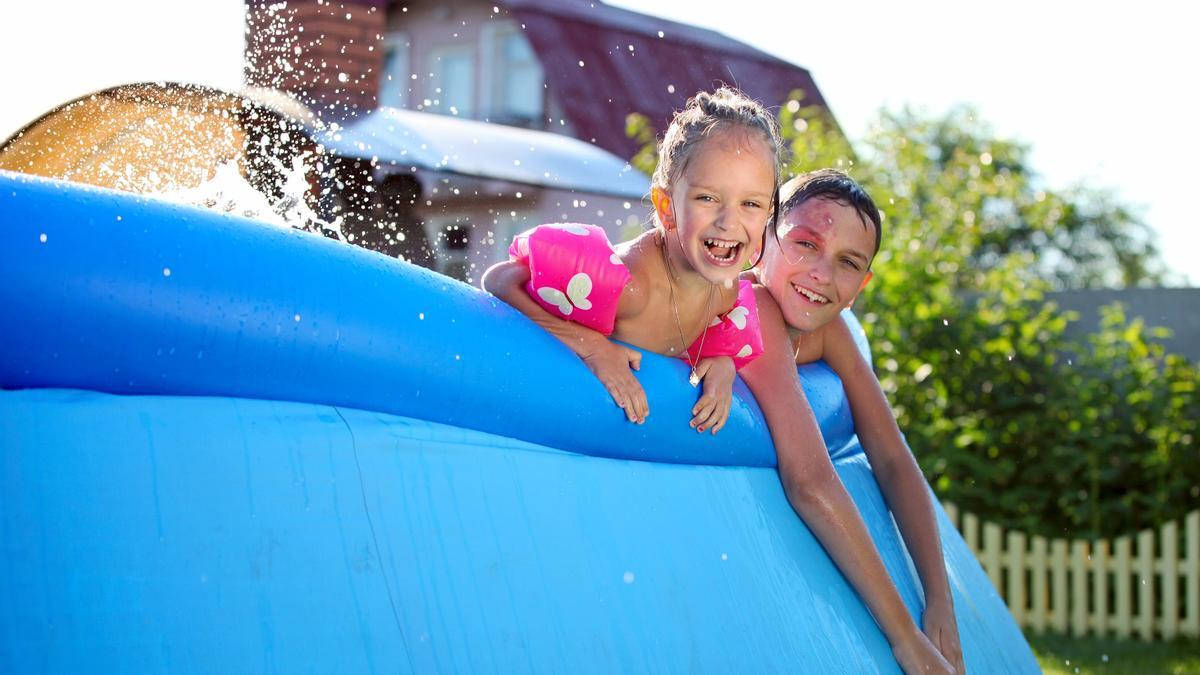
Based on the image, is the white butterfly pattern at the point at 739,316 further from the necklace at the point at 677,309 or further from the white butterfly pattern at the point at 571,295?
the white butterfly pattern at the point at 571,295

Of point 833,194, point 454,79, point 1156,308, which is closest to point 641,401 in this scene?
point 833,194

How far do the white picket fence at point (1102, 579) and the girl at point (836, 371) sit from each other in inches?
120

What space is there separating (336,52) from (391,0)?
27.2ft

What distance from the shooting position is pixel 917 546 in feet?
8.55

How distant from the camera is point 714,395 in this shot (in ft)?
7.00

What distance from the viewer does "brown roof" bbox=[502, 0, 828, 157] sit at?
10.4 m

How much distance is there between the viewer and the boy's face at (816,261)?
2.61m

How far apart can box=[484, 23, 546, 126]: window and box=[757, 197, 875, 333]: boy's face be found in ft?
34.9

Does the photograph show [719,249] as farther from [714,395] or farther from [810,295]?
[810,295]

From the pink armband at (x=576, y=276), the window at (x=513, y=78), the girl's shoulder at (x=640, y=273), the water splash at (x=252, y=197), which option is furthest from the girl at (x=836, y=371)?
the window at (x=513, y=78)

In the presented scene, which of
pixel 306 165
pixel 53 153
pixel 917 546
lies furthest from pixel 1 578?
pixel 306 165

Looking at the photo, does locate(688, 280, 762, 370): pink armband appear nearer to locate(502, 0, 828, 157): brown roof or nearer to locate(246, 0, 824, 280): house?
locate(246, 0, 824, 280): house

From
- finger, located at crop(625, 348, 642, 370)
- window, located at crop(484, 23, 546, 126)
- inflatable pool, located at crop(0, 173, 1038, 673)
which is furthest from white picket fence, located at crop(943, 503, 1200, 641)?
window, located at crop(484, 23, 546, 126)

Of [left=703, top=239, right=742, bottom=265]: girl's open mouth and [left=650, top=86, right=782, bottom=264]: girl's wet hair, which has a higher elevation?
[left=650, top=86, right=782, bottom=264]: girl's wet hair
